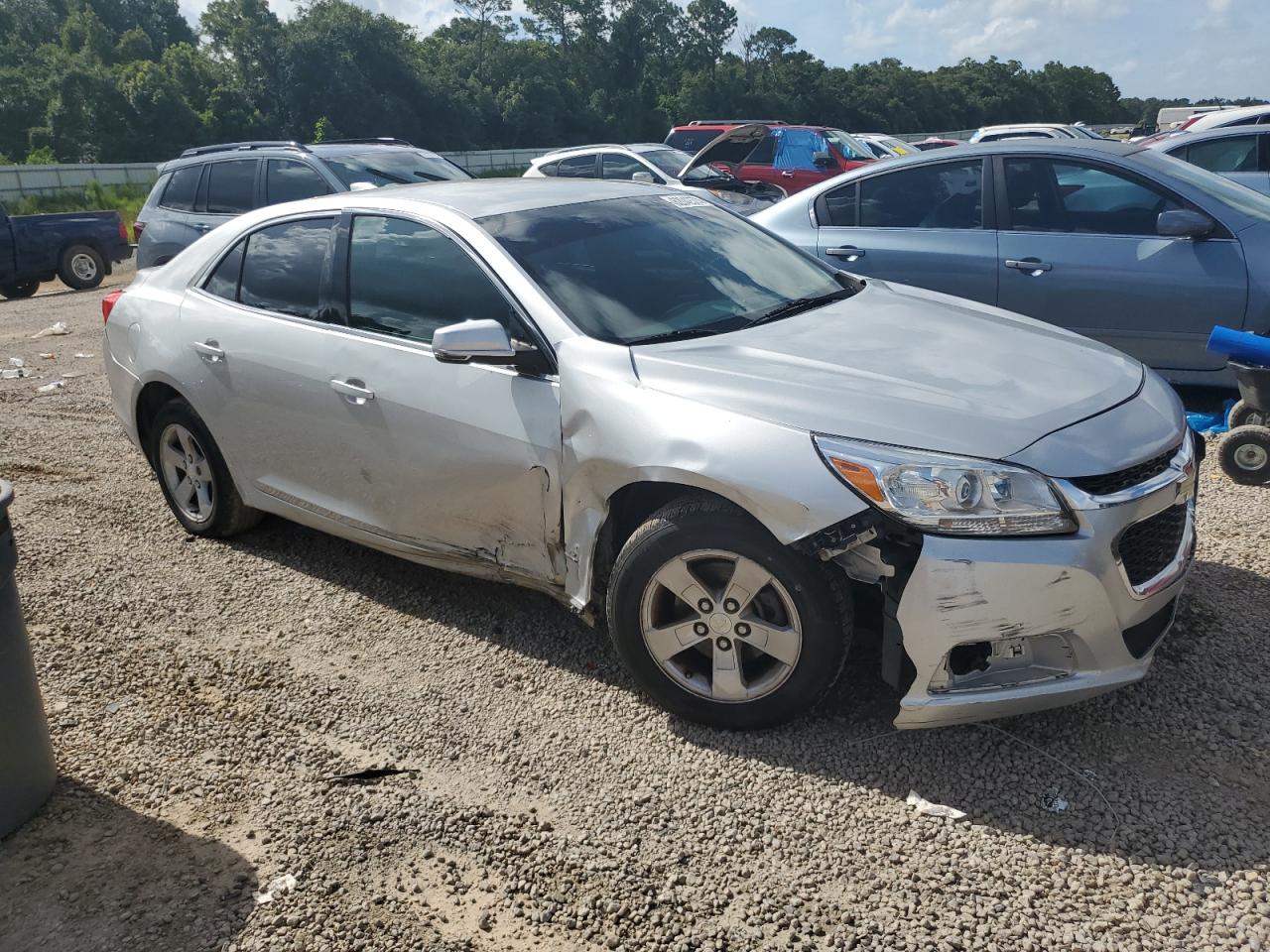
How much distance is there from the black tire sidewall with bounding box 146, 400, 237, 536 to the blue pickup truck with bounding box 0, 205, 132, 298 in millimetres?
12155

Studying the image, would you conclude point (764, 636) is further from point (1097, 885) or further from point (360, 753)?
point (360, 753)

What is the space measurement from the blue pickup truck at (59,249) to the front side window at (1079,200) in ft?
45.6

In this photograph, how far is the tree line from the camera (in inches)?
2080

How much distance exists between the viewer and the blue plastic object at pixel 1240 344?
5160 millimetres

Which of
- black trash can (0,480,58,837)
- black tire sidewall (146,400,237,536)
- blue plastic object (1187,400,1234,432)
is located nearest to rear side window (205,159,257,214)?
black tire sidewall (146,400,237,536)

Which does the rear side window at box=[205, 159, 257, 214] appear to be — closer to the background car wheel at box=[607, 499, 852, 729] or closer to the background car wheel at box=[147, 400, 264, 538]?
the background car wheel at box=[147, 400, 264, 538]

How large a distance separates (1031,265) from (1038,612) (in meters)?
4.08

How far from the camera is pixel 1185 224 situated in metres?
6.02

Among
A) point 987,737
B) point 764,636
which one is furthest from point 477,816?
point 987,737

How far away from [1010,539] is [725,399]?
89cm

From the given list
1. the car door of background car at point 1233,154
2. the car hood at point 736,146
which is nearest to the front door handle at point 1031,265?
the car door of background car at point 1233,154

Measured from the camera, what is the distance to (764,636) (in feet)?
10.7

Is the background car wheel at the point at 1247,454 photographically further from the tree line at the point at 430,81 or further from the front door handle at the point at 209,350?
the tree line at the point at 430,81

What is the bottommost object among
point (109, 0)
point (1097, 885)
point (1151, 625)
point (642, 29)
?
point (1097, 885)
